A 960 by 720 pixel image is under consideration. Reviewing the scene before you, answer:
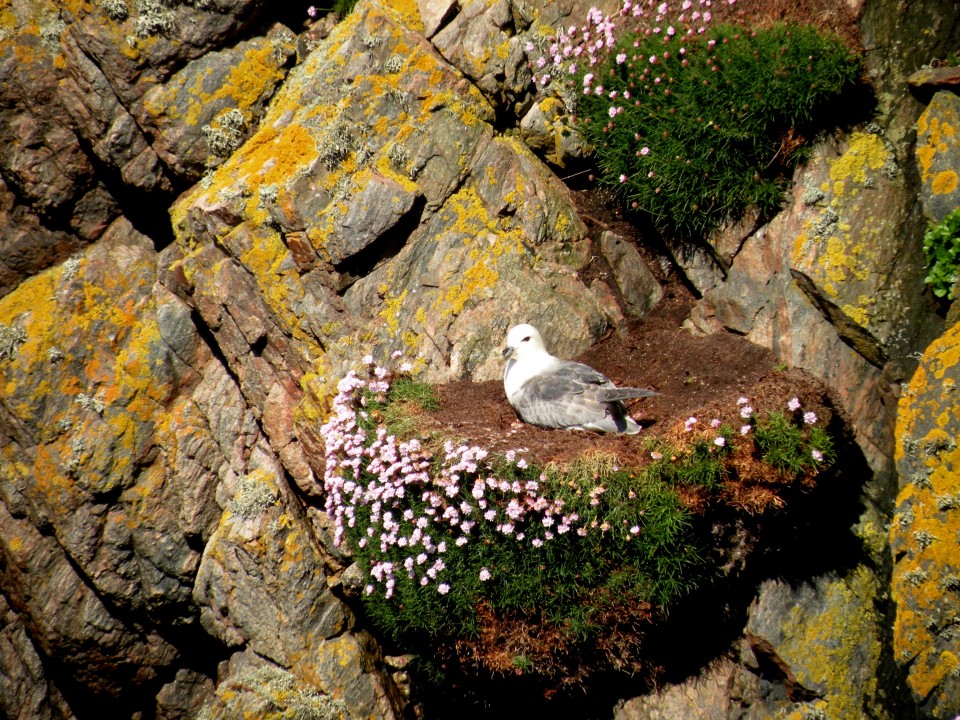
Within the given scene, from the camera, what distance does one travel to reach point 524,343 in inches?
224

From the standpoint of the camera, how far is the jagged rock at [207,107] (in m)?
6.96

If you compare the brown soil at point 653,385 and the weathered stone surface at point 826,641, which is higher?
the brown soil at point 653,385

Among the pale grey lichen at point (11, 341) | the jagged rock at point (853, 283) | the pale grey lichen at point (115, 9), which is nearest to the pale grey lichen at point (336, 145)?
the pale grey lichen at point (115, 9)

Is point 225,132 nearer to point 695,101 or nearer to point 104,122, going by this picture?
point 104,122

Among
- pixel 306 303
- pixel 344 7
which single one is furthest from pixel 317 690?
pixel 344 7

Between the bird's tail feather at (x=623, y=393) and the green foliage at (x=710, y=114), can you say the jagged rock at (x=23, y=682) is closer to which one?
the bird's tail feather at (x=623, y=393)

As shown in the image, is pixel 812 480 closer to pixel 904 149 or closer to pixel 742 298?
pixel 742 298

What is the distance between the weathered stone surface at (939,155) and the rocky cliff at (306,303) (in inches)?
0.6

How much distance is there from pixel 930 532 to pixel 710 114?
3405mm

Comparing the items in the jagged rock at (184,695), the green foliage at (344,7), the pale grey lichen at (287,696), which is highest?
the green foliage at (344,7)

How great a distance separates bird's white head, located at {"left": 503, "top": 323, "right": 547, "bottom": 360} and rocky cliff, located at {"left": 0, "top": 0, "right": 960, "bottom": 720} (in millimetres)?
464

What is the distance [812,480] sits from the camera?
15.7 feet

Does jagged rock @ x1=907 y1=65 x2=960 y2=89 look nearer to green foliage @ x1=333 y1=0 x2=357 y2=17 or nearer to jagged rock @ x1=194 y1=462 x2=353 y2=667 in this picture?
green foliage @ x1=333 y1=0 x2=357 y2=17

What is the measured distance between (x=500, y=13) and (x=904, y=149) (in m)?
3.62
